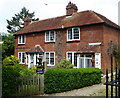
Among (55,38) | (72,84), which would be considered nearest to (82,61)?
(55,38)

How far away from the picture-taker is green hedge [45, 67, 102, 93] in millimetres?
9008

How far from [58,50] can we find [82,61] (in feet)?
14.6

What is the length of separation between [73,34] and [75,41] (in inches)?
39.3

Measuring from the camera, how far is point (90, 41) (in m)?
16.9

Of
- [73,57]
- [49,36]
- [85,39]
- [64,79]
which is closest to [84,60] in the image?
[73,57]

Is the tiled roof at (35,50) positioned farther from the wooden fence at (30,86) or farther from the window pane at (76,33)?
the wooden fence at (30,86)

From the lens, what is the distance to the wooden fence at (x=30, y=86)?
831cm

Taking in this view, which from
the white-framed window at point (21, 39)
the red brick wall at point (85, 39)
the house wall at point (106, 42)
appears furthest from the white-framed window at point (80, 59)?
the white-framed window at point (21, 39)

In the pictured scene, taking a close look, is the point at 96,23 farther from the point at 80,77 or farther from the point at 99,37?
the point at 80,77

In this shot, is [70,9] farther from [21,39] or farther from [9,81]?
[9,81]

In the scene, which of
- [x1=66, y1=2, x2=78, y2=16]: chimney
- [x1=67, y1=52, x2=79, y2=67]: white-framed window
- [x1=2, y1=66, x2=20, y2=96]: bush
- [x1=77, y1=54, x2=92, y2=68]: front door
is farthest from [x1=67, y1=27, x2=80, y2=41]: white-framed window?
[x1=2, y1=66, x2=20, y2=96]: bush

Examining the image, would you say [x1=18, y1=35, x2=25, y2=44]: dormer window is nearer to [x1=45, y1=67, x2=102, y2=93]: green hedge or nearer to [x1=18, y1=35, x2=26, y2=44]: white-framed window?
[x1=18, y1=35, x2=26, y2=44]: white-framed window

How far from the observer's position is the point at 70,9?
2183 centimetres

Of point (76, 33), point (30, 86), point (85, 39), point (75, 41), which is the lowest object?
point (30, 86)
